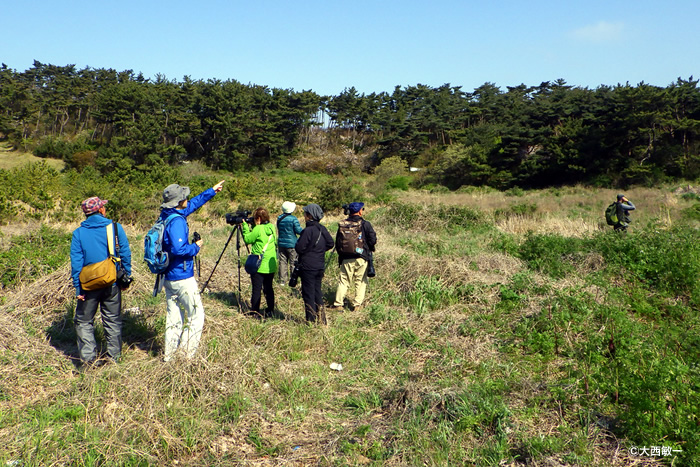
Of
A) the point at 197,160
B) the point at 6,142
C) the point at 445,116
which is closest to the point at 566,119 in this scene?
the point at 445,116

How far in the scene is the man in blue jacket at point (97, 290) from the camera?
14.1ft

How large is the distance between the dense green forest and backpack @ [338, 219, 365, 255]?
1191 inches

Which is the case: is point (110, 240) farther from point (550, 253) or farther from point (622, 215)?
point (622, 215)

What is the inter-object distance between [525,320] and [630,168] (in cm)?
3032

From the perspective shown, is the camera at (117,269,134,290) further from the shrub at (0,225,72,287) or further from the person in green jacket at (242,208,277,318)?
the shrub at (0,225,72,287)

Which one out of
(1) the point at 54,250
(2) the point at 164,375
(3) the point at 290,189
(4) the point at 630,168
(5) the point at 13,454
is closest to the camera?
(5) the point at 13,454

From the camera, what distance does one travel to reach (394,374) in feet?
15.1

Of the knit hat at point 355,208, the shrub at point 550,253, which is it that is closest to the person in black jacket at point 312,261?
the knit hat at point 355,208

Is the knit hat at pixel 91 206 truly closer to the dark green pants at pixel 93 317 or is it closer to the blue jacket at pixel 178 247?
the blue jacket at pixel 178 247

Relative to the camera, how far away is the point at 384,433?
3566mm

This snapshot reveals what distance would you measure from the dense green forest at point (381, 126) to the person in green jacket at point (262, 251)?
3108cm

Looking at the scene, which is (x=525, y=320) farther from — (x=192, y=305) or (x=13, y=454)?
(x=13, y=454)

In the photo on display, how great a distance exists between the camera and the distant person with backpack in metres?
6.18

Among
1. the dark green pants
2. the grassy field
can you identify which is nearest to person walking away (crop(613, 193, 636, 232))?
the grassy field
